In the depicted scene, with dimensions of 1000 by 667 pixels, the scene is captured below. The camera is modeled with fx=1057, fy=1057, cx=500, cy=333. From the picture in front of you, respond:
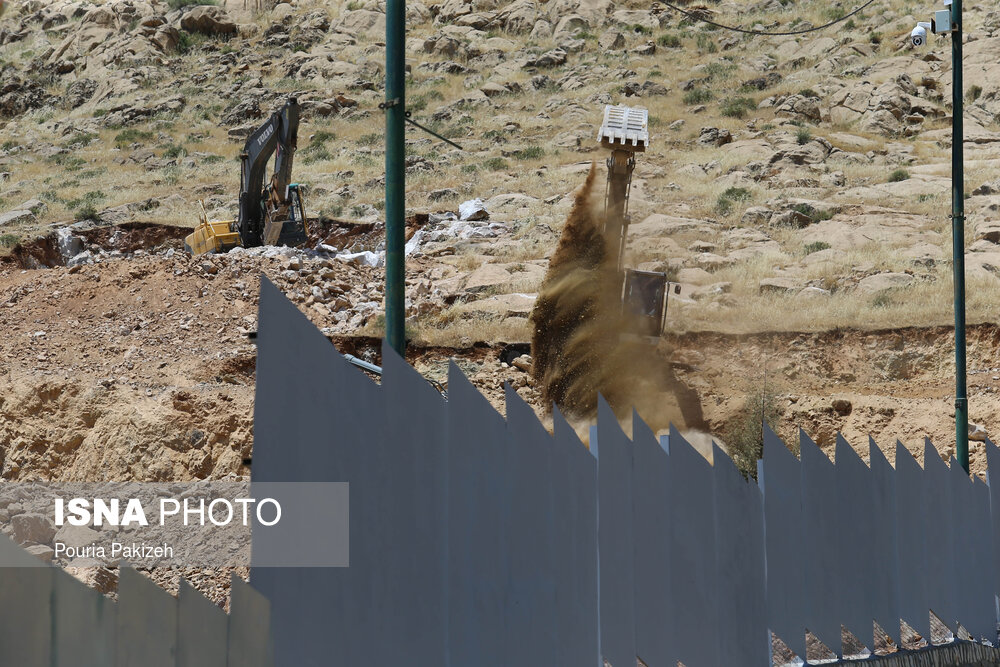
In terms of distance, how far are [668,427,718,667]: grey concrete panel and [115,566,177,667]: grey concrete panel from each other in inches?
139

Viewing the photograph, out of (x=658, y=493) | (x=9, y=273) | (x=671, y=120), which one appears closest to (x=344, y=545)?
(x=658, y=493)

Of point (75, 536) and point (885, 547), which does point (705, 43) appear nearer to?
point (75, 536)

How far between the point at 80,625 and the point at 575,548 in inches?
118

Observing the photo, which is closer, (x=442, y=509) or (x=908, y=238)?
(x=442, y=509)

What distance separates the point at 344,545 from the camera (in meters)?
4.88

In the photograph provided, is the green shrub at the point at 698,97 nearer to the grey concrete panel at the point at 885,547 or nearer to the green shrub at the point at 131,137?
the green shrub at the point at 131,137

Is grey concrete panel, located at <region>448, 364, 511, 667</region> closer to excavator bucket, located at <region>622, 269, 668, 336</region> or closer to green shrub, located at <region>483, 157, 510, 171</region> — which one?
excavator bucket, located at <region>622, 269, 668, 336</region>

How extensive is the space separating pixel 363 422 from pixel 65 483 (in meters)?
10.9

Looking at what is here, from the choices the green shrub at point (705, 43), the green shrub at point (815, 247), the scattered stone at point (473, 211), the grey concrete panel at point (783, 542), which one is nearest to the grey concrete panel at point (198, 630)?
the grey concrete panel at point (783, 542)

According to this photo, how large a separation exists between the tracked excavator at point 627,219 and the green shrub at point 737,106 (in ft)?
84.0

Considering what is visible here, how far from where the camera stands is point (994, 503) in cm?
1003

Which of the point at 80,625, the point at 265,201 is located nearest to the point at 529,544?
the point at 80,625

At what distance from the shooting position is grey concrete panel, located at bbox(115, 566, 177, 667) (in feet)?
13.4

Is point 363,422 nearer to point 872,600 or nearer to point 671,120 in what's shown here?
point 872,600
